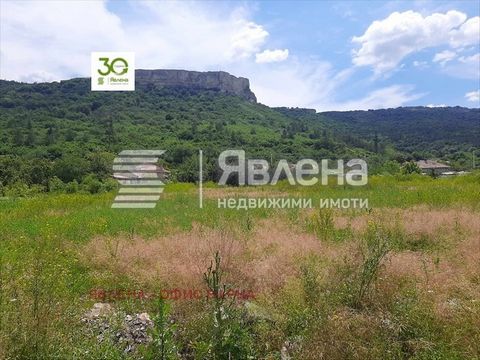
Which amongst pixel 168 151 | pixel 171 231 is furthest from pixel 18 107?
pixel 171 231

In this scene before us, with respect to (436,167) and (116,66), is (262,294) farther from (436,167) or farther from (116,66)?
(436,167)

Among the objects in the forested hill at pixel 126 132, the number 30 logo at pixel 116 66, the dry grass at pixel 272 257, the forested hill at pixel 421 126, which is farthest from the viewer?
the forested hill at pixel 421 126

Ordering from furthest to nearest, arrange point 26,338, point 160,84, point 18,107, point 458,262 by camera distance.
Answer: point 160,84, point 18,107, point 458,262, point 26,338

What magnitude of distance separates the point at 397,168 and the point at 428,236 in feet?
82.5

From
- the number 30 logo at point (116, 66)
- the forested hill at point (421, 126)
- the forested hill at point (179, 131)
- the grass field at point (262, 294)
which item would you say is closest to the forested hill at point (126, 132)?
the forested hill at point (179, 131)

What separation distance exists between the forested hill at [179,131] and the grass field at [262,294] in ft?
88.7

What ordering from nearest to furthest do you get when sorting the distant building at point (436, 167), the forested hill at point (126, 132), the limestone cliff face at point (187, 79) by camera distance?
the forested hill at point (126, 132) < the distant building at point (436, 167) < the limestone cliff face at point (187, 79)

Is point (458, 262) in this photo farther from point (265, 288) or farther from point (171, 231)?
point (171, 231)

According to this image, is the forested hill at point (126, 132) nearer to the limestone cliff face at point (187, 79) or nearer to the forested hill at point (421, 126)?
the limestone cliff face at point (187, 79)

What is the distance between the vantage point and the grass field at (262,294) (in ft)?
10.9

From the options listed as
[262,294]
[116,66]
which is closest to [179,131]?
[116,66]

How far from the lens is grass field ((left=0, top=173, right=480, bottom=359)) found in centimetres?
332

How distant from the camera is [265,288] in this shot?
4.72m

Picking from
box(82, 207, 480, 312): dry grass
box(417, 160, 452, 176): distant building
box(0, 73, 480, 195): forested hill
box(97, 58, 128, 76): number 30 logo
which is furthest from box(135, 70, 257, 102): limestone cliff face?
box(82, 207, 480, 312): dry grass
